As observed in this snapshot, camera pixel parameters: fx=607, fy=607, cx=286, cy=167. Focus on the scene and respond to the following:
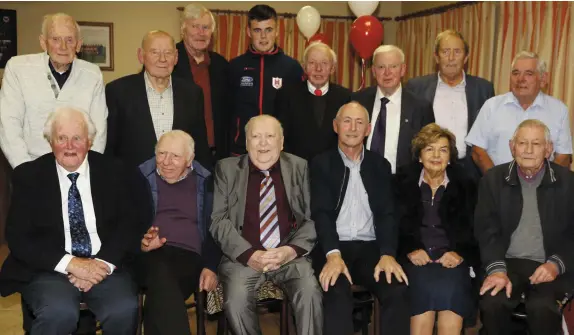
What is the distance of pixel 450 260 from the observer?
3.12 metres

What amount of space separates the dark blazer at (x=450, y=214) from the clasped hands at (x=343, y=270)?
0.53 feet

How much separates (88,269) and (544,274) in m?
2.18

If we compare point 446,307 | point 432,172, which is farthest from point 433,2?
point 446,307

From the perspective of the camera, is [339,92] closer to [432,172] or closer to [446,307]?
[432,172]

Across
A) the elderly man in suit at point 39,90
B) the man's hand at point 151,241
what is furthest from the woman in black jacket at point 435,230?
the elderly man in suit at point 39,90

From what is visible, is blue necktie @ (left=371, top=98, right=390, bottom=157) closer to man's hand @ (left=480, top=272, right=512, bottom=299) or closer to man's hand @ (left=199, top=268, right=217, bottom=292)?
man's hand @ (left=480, top=272, right=512, bottom=299)

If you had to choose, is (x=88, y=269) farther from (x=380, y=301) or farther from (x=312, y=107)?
(x=312, y=107)

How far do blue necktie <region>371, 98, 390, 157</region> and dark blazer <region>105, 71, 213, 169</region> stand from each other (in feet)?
3.31

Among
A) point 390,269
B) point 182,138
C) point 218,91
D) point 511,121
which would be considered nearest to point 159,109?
point 182,138

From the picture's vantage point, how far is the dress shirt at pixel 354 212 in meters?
3.29

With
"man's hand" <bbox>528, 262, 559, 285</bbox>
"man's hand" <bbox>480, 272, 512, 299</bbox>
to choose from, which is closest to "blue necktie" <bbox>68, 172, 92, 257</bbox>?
"man's hand" <bbox>480, 272, 512, 299</bbox>

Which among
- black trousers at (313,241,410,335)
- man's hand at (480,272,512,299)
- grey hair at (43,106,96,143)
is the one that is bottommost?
black trousers at (313,241,410,335)

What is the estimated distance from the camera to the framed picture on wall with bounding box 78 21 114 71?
7.38 metres

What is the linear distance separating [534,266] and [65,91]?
2614 millimetres
